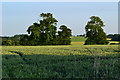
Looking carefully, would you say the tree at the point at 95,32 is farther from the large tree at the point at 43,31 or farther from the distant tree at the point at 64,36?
the large tree at the point at 43,31

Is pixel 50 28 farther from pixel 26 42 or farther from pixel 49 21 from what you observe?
pixel 26 42

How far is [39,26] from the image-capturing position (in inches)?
2542

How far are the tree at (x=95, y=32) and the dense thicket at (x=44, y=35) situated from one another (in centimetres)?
531

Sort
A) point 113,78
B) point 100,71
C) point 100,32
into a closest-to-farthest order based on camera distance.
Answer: point 113,78 → point 100,71 → point 100,32

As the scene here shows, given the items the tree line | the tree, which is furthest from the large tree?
the tree

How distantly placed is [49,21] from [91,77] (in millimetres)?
60382

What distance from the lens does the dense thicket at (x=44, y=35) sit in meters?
61.2

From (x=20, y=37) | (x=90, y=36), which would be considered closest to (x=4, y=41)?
(x=20, y=37)

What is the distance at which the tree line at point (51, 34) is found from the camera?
61.4m

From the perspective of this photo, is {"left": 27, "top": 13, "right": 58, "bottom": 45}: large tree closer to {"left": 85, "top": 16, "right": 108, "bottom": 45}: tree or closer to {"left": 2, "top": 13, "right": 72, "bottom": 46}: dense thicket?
{"left": 2, "top": 13, "right": 72, "bottom": 46}: dense thicket

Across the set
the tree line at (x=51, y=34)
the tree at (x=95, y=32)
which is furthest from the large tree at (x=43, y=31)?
the tree at (x=95, y=32)

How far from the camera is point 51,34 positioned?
63281 mm

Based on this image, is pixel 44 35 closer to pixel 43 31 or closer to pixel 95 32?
pixel 43 31

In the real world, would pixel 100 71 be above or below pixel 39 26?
below
